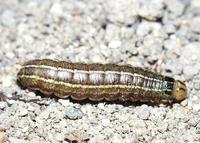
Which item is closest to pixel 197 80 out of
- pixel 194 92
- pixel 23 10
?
pixel 194 92

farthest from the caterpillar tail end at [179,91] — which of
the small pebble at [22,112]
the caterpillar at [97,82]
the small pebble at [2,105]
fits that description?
the small pebble at [2,105]

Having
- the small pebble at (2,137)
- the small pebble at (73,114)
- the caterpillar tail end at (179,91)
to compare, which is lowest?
the small pebble at (2,137)

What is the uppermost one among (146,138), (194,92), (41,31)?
(41,31)

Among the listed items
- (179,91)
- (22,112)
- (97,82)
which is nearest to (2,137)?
(22,112)

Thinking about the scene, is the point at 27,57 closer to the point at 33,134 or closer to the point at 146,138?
the point at 33,134

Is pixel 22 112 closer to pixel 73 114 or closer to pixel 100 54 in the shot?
pixel 73 114

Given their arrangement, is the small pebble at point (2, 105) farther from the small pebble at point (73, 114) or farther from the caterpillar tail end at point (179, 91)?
the caterpillar tail end at point (179, 91)

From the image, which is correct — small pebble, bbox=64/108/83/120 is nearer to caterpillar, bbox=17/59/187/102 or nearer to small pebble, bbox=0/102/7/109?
caterpillar, bbox=17/59/187/102
